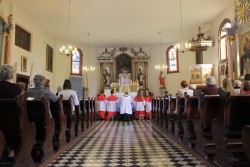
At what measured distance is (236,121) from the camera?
313 cm

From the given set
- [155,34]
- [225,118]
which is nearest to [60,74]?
[155,34]

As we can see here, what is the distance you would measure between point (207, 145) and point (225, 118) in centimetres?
96

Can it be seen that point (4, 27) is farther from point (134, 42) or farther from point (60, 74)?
point (134, 42)

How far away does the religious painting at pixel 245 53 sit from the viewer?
28.8 ft

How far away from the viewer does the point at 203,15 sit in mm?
12430

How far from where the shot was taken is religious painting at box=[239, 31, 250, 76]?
8.77 m

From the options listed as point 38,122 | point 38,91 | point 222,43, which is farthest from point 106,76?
point 38,122

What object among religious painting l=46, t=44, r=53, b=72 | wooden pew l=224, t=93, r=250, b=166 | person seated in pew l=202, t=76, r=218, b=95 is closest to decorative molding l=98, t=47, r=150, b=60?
religious painting l=46, t=44, r=53, b=72

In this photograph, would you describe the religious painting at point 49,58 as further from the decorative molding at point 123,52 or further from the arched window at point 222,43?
the arched window at point 222,43

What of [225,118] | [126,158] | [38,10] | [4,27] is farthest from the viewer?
[38,10]

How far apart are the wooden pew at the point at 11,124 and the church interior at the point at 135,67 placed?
0.04 meters

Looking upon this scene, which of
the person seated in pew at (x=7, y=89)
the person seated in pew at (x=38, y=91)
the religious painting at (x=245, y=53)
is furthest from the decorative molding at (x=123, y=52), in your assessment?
the person seated in pew at (x=7, y=89)

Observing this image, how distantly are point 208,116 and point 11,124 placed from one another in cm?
263

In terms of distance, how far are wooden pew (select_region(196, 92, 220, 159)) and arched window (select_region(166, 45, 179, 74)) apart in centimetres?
1442
